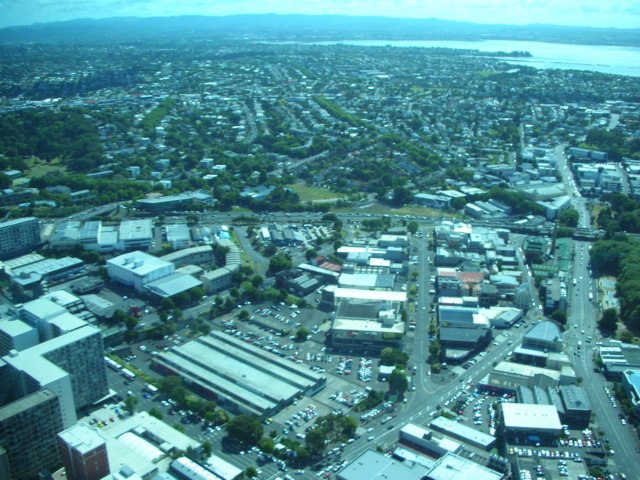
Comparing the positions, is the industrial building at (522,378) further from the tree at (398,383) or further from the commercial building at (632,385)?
the tree at (398,383)

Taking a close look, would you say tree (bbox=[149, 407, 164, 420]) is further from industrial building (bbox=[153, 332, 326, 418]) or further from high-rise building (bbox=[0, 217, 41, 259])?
high-rise building (bbox=[0, 217, 41, 259])

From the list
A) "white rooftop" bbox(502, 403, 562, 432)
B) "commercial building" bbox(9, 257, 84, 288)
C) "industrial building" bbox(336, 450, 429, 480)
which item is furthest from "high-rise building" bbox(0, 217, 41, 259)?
"white rooftop" bbox(502, 403, 562, 432)

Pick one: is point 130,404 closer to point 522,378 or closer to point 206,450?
point 206,450

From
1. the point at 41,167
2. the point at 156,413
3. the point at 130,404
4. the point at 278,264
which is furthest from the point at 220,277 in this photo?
the point at 41,167

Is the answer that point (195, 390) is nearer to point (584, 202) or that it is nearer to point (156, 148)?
point (584, 202)

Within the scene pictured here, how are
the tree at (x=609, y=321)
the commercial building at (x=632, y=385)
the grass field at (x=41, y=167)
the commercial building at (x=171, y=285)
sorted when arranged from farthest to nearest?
the grass field at (x=41, y=167) < the commercial building at (x=171, y=285) < the tree at (x=609, y=321) < the commercial building at (x=632, y=385)

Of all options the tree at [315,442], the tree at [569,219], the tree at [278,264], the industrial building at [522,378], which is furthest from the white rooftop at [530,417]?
the tree at [569,219]
